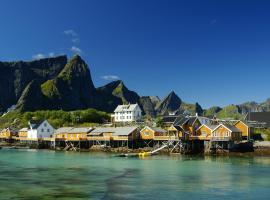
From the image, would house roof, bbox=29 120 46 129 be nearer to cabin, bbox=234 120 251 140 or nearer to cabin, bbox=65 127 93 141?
cabin, bbox=65 127 93 141

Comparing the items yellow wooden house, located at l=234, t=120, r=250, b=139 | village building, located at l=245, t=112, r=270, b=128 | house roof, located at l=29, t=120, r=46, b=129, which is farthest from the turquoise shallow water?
house roof, located at l=29, t=120, r=46, b=129

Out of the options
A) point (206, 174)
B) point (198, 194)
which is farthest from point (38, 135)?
point (198, 194)

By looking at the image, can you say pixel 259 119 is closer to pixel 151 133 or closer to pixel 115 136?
pixel 151 133

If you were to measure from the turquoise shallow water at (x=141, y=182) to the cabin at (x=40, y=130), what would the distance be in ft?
207

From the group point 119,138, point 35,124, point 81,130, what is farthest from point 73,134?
point 35,124

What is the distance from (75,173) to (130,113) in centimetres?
10748

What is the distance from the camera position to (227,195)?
103 feet

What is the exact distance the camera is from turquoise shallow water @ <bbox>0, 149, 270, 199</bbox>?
31.4 m

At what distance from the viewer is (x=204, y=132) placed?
7794cm

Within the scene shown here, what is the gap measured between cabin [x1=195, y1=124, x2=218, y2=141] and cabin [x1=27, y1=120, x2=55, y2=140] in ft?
163

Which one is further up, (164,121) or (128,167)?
(164,121)

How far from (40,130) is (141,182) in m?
78.7

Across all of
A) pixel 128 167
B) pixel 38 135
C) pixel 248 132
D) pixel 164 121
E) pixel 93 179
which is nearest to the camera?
pixel 93 179

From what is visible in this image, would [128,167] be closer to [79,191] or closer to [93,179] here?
[93,179]
